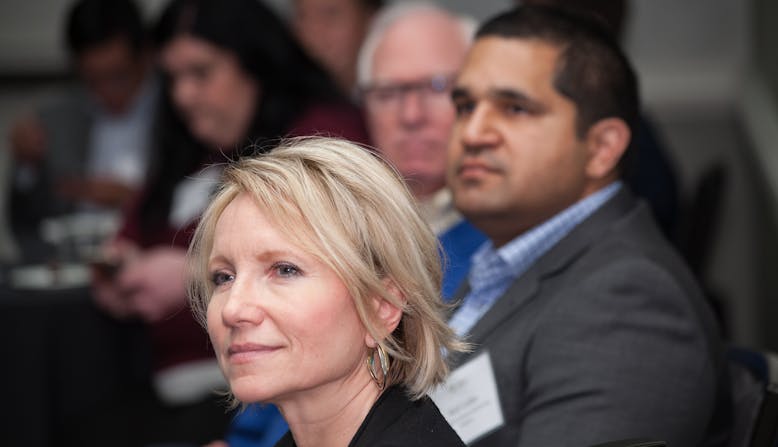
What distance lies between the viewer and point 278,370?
1314 millimetres

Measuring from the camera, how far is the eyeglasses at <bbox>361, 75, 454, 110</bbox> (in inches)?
105

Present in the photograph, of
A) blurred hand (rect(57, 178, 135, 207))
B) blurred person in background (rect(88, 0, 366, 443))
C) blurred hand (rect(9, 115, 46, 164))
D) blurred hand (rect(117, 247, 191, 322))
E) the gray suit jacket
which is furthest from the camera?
blurred hand (rect(9, 115, 46, 164))

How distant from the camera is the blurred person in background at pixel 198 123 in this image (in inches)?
122

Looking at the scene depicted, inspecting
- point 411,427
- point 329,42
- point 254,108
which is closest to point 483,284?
point 411,427

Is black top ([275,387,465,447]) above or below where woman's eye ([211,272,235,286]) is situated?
below

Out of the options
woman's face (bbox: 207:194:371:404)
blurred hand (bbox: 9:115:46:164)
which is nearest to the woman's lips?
woman's face (bbox: 207:194:371:404)

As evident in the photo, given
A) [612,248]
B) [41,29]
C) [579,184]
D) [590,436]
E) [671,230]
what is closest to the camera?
[590,436]

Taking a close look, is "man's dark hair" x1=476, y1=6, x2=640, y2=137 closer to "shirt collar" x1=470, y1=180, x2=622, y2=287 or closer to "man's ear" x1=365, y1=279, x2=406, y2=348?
"shirt collar" x1=470, y1=180, x2=622, y2=287

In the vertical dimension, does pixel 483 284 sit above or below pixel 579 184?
below

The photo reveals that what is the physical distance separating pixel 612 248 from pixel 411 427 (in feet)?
1.93

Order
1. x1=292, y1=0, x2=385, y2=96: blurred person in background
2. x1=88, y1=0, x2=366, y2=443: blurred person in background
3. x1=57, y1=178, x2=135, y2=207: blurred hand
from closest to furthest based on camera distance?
1. x1=88, y1=0, x2=366, y2=443: blurred person in background
2. x1=57, y1=178, x2=135, y2=207: blurred hand
3. x1=292, y1=0, x2=385, y2=96: blurred person in background

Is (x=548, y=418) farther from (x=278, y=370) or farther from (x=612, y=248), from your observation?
(x=278, y=370)

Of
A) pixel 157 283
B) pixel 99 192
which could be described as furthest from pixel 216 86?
pixel 99 192

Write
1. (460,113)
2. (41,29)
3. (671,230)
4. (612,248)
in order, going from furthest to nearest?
(41,29) < (671,230) < (460,113) < (612,248)
